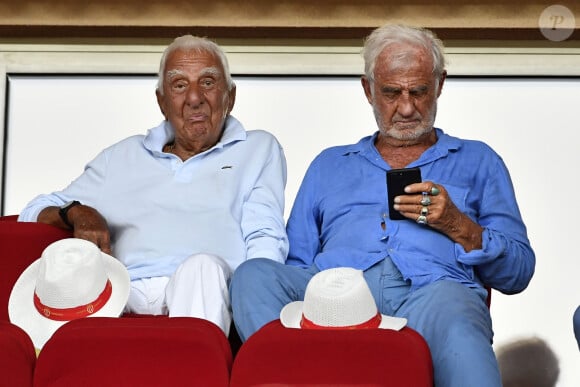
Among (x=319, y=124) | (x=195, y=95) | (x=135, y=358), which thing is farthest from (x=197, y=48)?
(x=135, y=358)

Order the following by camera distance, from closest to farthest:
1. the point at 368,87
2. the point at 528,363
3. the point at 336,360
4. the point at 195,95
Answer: the point at 336,360 < the point at 368,87 < the point at 195,95 < the point at 528,363

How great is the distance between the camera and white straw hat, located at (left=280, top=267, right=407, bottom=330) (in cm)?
235

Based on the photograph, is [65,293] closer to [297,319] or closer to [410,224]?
[297,319]

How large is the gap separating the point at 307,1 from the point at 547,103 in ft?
2.84

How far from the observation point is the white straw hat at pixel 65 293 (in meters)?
2.65

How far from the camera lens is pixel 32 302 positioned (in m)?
2.74

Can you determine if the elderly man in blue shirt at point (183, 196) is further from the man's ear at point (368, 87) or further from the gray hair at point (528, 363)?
the gray hair at point (528, 363)

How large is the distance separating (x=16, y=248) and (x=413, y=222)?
0.96m

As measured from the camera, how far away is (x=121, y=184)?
3.23m

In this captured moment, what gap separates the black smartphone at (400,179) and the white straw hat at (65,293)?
634 mm

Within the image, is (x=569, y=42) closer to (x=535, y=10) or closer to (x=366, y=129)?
(x=535, y=10)

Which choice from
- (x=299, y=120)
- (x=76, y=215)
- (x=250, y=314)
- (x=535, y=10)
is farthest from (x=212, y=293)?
(x=535, y=10)

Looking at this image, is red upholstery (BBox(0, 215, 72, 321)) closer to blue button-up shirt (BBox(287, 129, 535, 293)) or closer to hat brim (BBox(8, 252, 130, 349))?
hat brim (BBox(8, 252, 130, 349))

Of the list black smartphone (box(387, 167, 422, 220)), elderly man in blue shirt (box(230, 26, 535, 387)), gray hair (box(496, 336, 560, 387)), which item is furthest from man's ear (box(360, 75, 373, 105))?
gray hair (box(496, 336, 560, 387))
